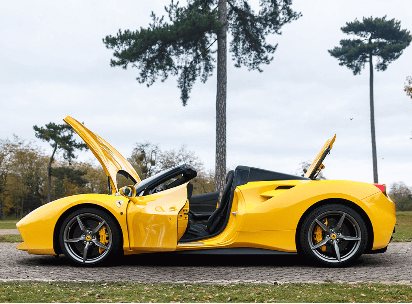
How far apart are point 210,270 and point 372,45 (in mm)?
30680

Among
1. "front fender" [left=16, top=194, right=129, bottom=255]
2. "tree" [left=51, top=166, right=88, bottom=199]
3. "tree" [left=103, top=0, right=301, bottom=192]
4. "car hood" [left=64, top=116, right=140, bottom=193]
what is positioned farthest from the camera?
"tree" [left=51, top=166, right=88, bottom=199]

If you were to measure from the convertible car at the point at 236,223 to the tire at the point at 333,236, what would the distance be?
1cm

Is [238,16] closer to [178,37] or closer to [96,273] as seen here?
[178,37]

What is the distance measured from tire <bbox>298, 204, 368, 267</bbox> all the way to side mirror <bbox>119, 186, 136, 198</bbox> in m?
2.19

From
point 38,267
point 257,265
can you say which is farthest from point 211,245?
point 38,267

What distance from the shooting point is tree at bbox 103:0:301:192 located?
16.6m

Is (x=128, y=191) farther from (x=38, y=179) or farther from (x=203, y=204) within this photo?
(x=38, y=179)

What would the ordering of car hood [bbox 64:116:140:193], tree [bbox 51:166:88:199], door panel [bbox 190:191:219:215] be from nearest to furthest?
car hood [bbox 64:116:140:193] → door panel [bbox 190:191:219:215] → tree [bbox 51:166:88:199]

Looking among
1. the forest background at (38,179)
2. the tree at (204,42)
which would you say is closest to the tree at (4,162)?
the forest background at (38,179)

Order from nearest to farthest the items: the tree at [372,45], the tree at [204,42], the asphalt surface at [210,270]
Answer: the asphalt surface at [210,270]
the tree at [204,42]
the tree at [372,45]

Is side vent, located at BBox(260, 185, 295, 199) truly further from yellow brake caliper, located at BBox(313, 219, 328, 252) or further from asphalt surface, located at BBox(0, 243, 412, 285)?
asphalt surface, located at BBox(0, 243, 412, 285)

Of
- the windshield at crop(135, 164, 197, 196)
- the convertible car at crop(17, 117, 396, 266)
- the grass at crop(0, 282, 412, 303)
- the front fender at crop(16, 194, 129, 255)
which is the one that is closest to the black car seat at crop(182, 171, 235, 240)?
the convertible car at crop(17, 117, 396, 266)

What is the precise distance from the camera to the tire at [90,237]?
5.12 metres

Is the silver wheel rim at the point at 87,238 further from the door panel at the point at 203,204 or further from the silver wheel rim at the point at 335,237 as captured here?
the silver wheel rim at the point at 335,237
